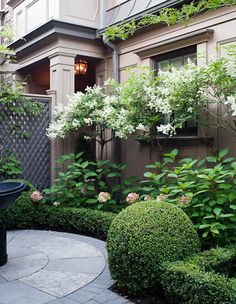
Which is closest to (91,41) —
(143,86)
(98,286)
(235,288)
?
(143,86)

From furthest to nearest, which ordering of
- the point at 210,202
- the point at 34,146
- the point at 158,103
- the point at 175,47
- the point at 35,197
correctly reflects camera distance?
the point at 34,146, the point at 175,47, the point at 35,197, the point at 158,103, the point at 210,202

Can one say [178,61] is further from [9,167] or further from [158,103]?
[9,167]

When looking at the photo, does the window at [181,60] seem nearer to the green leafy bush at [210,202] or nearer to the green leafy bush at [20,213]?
the green leafy bush at [210,202]

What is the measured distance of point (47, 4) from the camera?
8406 mm

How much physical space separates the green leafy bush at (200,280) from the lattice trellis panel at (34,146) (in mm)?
5089

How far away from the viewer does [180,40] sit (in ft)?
22.7

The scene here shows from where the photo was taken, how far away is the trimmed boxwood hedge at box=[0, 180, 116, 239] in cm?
610

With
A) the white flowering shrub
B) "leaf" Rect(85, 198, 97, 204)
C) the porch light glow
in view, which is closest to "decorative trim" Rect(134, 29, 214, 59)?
the white flowering shrub

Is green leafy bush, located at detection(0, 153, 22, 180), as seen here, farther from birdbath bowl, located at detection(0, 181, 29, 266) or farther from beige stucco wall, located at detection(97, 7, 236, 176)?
birdbath bowl, located at detection(0, 181, 29, 266)

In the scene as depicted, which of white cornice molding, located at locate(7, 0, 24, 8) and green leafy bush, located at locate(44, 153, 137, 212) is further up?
white cornice molding, located at locate(7, 0, 24, 8)

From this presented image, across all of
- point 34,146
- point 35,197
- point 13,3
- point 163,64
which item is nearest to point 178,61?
point 163,64

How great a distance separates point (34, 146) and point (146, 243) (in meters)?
5.07

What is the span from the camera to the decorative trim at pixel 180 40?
21.3ft

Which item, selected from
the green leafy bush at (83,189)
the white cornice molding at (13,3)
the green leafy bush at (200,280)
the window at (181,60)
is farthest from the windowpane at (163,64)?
the green leafy bush at (200,280)
